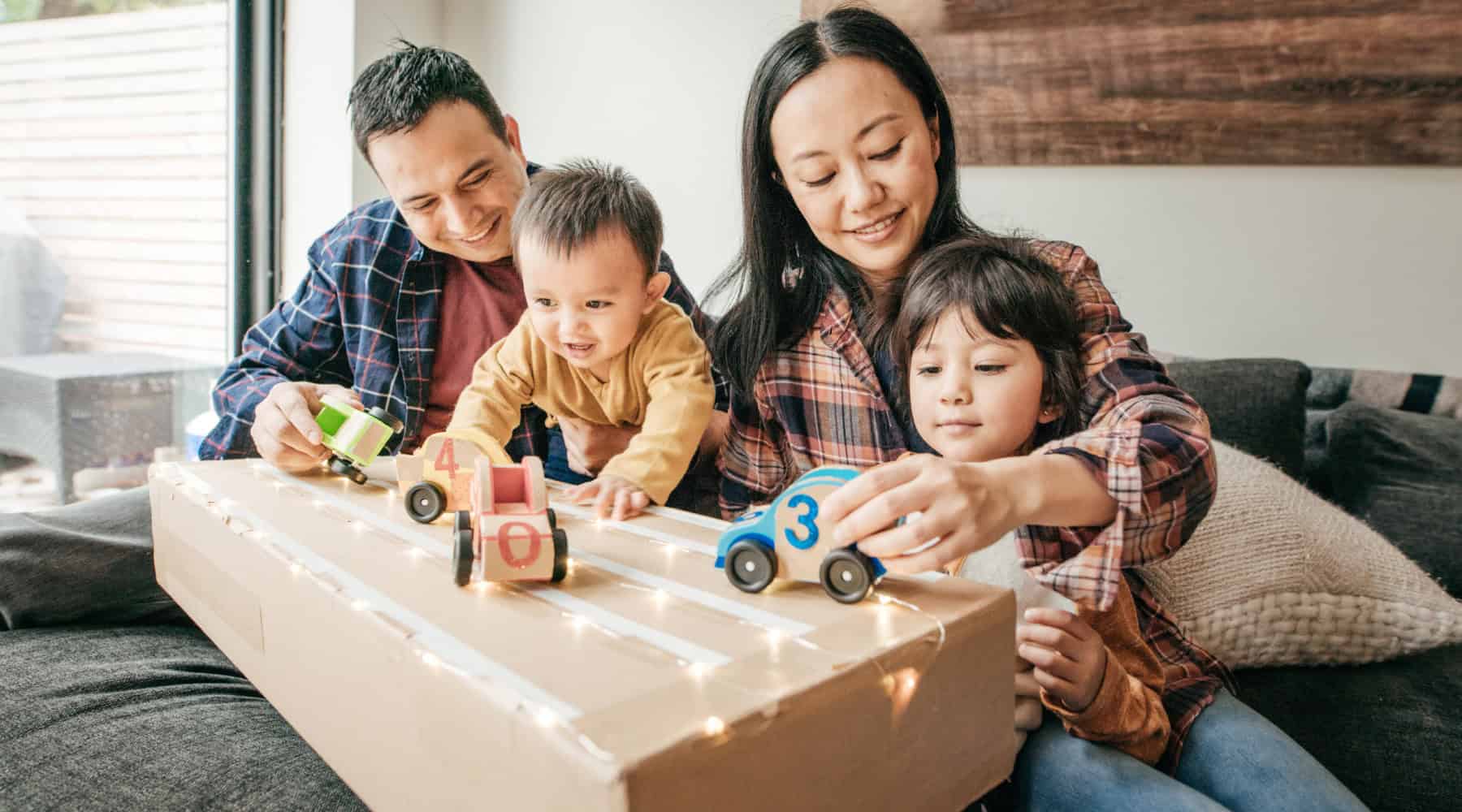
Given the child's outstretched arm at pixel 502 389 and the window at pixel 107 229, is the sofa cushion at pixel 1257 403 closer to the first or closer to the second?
the child's outstretched arm at pixel 502 389

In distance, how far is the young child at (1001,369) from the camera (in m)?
0.92

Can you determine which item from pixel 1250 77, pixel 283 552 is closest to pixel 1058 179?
pixel 1250 77

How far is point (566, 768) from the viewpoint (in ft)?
1.58

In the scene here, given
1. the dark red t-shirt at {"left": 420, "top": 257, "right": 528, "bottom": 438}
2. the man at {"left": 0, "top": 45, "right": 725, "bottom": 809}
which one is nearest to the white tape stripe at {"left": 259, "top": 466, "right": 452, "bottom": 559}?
the man at {"left": 0, "top": 45, "right": 725, "bottom": 809}

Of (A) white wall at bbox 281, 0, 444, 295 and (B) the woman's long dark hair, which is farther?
(A) white wall at bbox 281, 0, 444, 295

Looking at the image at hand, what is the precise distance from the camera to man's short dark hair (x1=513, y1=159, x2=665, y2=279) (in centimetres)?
114

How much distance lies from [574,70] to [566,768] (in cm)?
252

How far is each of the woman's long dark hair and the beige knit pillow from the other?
0.52 meters

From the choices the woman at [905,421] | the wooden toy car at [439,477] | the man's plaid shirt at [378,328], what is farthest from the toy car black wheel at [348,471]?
the woman at [905,421]

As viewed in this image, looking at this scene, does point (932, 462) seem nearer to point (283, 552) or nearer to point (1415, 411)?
point (283, 552)

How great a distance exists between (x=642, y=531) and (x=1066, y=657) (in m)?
0.37

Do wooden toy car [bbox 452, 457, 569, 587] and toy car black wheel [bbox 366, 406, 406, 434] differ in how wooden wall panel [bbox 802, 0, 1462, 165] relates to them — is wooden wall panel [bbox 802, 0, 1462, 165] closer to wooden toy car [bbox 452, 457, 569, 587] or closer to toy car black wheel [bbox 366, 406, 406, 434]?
toy car black wheel [bbox 366, 406, 406, 434]

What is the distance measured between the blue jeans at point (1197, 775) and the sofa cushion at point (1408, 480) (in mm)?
861

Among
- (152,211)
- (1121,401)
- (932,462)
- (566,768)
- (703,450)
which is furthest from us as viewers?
(152,211)
